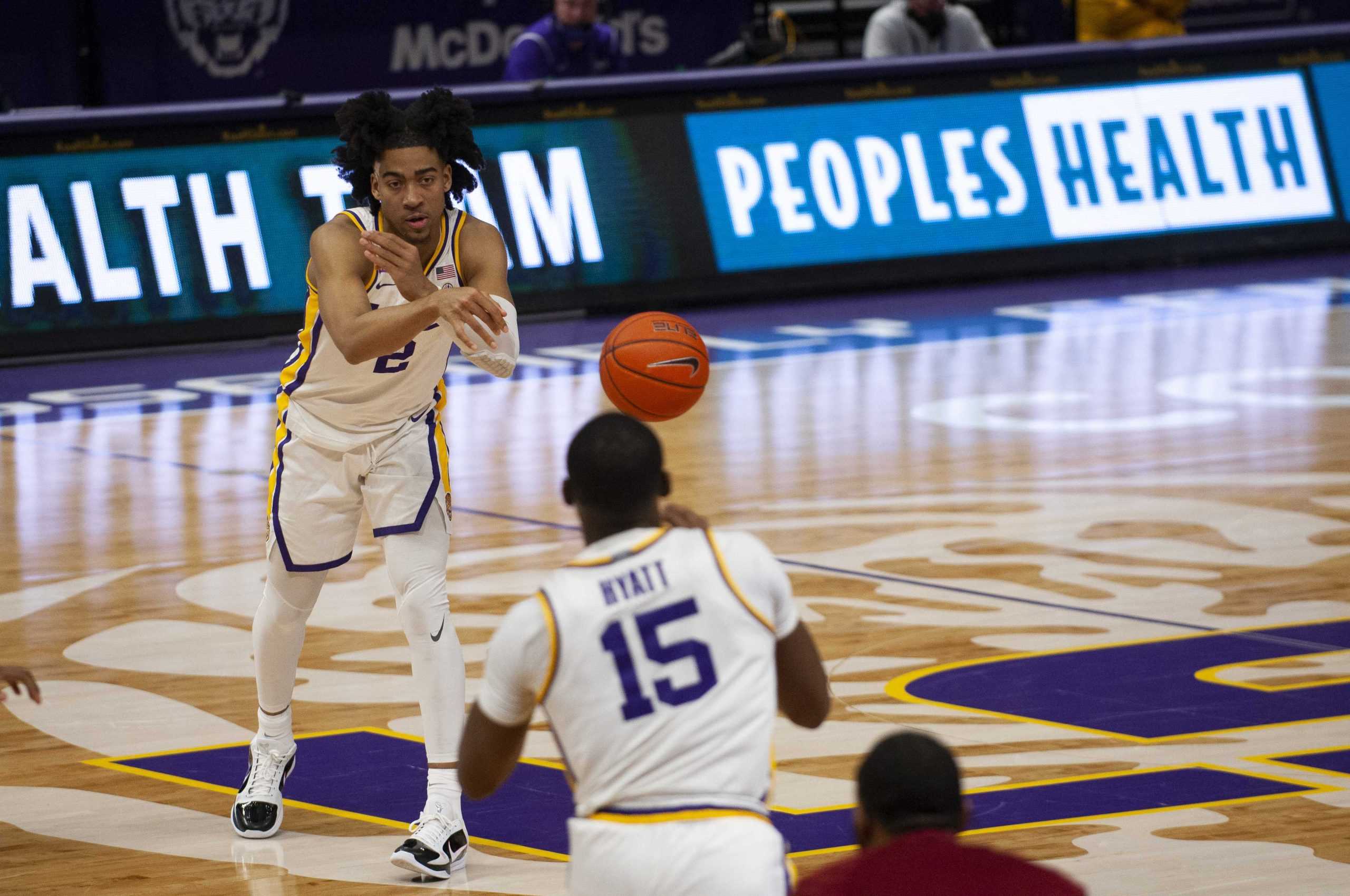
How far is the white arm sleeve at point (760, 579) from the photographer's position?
3.40 meters

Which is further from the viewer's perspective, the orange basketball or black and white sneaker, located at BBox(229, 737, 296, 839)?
the orange basketball

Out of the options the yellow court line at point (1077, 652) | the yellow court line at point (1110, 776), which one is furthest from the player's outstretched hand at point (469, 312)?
the yellow court line at point (1077, 652)

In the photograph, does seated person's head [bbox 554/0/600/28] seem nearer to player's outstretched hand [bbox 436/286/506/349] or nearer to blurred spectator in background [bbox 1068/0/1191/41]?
blurred spectator in background [bbox 1068/0/1191/41]

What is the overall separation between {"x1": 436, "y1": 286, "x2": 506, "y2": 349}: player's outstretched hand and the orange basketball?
73 cm

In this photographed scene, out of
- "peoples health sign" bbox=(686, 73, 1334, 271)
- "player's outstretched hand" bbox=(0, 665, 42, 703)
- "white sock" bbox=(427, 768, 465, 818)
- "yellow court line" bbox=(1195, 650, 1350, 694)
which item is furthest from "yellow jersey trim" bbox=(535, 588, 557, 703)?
"peoples health sign" bbox=(686, 73, 1334, 271)

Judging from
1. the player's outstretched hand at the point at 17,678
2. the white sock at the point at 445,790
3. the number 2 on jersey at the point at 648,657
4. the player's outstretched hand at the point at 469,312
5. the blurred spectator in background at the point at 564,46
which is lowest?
the white sock at the point at 445,790

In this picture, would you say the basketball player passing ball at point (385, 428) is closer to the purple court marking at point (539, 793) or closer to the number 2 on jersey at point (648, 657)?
the purple court marking at point (539, 793)

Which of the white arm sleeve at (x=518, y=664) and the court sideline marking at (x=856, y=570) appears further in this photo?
the court sideline marking at (x=856, y=570)

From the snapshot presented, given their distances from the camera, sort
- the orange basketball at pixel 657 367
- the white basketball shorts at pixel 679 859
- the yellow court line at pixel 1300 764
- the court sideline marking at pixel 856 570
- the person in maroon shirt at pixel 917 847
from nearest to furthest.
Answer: the person in maroon shirt at pixel 917 847, the white basketball shorts at pixel 679 859, the orange basketball at pixel 657 367, the yellow court line at pixel 1300 764, the court sideline marking at pixel 856 570

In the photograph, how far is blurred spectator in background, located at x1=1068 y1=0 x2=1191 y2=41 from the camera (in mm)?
18531

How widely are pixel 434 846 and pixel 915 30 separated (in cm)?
1331

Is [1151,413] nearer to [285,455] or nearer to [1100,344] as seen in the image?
[1100,344]

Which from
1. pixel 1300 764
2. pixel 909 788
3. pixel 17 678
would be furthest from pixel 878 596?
pixel 909 788

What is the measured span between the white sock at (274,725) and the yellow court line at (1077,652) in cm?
205
